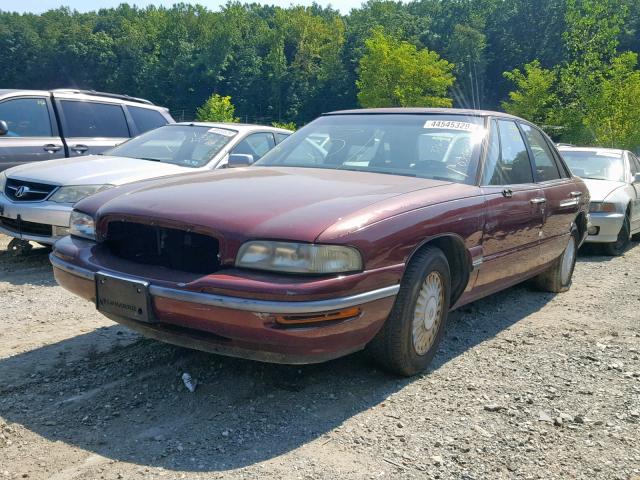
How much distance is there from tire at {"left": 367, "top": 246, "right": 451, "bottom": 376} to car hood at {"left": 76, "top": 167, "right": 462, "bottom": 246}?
414mm

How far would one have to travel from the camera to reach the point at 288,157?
4527 millimetres

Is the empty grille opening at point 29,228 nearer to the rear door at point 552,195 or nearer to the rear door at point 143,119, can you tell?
the rear door at point 143,119

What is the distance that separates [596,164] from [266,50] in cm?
10160

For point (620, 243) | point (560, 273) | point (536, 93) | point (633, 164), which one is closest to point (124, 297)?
point (560, 273)

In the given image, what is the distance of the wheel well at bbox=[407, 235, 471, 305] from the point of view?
3.69 metres

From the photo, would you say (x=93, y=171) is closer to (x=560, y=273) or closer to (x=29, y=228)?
(x=29, y=228)

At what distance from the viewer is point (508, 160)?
455 cm

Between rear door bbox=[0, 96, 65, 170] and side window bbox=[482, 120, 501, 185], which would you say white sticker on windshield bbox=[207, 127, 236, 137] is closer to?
rear door bbox=[0, 96, 65, 170]

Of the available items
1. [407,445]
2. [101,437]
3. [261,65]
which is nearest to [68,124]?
[101,437]

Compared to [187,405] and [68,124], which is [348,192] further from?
[68,124]

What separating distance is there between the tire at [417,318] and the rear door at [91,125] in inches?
222

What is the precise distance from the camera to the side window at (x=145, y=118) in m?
8.63

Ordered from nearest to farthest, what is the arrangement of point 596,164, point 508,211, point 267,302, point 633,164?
1. point 267,302
2. point 508,211
3. point 596,164
4. point 633,164

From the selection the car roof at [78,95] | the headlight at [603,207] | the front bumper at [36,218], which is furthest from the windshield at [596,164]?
the front bumper at [36,218]
